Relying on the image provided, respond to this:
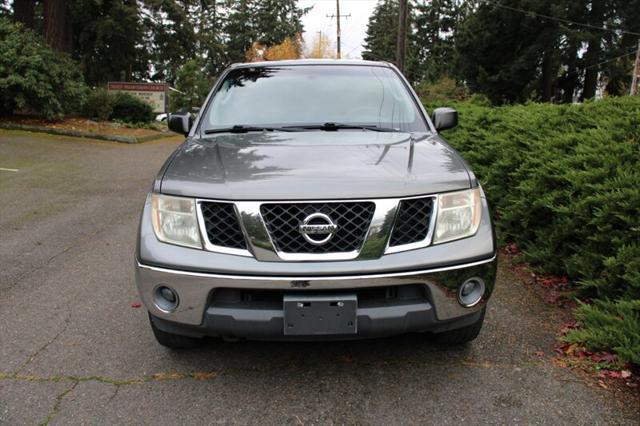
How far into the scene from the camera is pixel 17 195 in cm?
727

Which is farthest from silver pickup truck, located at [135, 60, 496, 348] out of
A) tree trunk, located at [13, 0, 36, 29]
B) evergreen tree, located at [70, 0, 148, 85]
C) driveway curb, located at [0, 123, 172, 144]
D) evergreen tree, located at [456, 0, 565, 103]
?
evergreen tree, located at [456, 0, 565, 103]

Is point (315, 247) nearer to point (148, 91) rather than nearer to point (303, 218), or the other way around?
point (303, 218)

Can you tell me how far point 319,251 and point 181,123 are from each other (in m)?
2.01

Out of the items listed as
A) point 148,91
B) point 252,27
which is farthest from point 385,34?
point 148,91

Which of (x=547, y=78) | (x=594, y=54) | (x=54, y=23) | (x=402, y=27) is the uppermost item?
(x=402, y=27)

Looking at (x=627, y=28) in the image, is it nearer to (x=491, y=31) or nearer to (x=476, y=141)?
(x=491, y=31)

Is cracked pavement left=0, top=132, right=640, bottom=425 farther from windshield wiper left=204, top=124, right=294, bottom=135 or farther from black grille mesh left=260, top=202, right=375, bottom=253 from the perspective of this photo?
windshield wiper left=204, top=124, right=294, bottom=135

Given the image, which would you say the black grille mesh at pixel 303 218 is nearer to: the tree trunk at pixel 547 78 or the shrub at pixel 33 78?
the shrub at pixel 33 78

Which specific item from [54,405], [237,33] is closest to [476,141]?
[54,405]

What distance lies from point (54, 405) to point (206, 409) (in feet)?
2.44

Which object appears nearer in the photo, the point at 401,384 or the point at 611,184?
the point at 401,384

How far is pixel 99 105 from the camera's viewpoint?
654 inches

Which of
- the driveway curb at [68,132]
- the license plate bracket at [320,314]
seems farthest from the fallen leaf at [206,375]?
the driveway curb at [68,132]

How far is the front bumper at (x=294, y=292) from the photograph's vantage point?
7.73 ft
